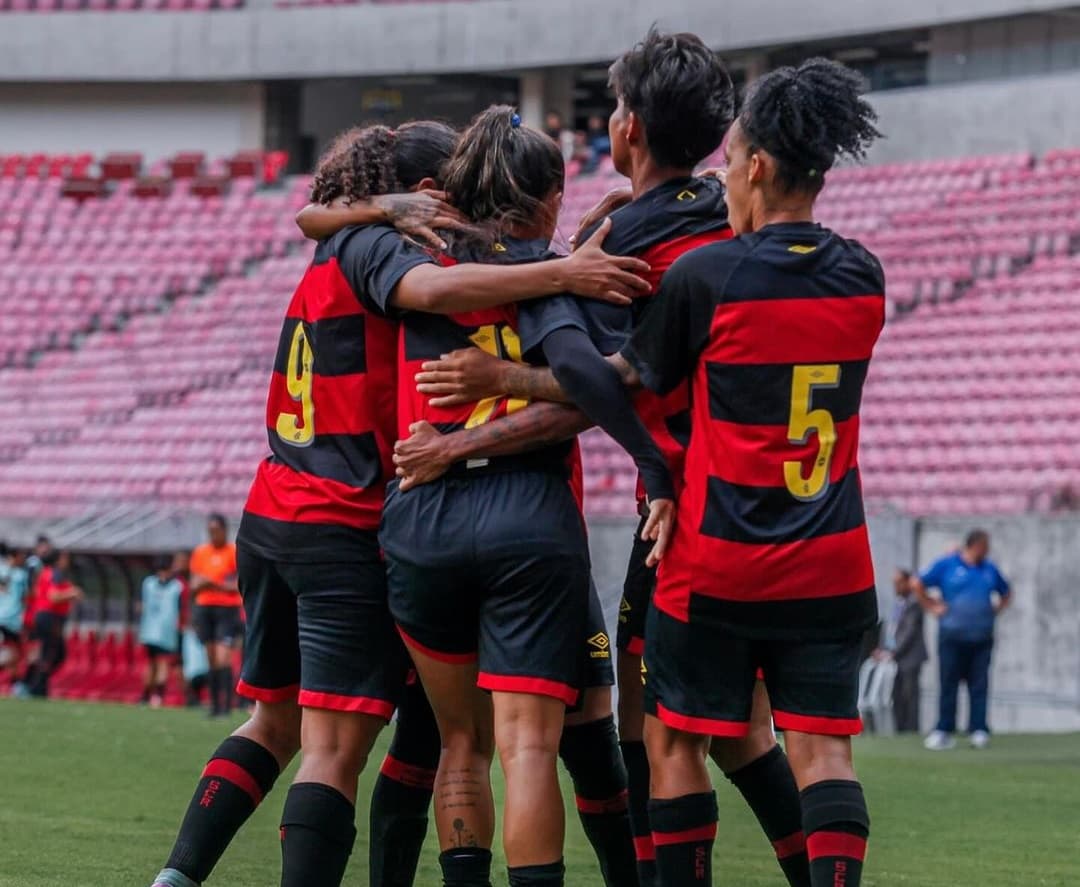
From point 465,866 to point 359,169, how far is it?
5.63ft

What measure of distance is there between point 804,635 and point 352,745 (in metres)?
1.18

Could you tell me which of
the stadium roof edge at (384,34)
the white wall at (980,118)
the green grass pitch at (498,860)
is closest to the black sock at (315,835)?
the green grass pitch at (498,860)

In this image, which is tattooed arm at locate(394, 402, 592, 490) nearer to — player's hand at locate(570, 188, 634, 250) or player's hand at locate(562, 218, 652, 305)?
player's hand at locate(562, 218, 652, 305)

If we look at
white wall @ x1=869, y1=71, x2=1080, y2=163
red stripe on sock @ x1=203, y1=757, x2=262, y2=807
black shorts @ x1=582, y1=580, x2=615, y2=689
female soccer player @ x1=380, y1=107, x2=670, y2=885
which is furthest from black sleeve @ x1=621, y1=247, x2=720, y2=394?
white wall @ x1=869, y1=71, x2=1080, y2=163

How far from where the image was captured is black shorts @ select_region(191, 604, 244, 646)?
16.8 metres

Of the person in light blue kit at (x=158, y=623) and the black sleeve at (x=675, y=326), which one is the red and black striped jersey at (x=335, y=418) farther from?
the person in light blue kit at (x=158, y=623)

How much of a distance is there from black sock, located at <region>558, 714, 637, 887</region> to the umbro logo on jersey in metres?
0.20

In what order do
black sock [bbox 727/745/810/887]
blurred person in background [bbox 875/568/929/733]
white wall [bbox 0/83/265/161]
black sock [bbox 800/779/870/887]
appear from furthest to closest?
white wall [bbox 0/83/265/161], blurred person in background [bbox 875/568/929/733], black sock [bbox 727/745/810/887], black sock [bbox 800/779/870/887]

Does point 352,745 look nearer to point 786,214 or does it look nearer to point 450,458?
point 450,458

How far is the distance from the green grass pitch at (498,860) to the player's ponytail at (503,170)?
251 cm

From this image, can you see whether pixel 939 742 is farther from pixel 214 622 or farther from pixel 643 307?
pixel 643 307

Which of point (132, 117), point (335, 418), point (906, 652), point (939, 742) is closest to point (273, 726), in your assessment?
point (335, 418)

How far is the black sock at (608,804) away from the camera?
204 inches

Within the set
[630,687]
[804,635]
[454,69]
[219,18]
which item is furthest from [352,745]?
[219,18]
